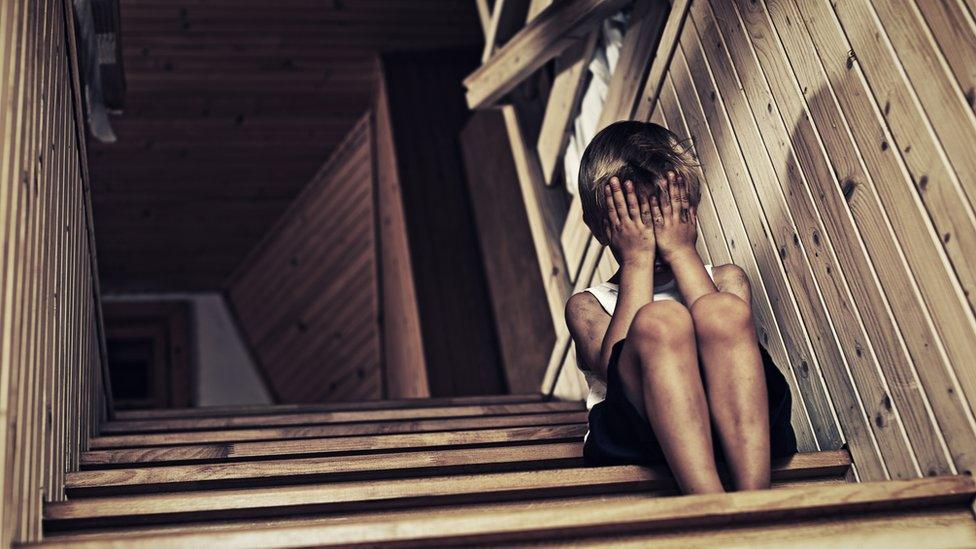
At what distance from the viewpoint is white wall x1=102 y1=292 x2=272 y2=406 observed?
6.96 meters

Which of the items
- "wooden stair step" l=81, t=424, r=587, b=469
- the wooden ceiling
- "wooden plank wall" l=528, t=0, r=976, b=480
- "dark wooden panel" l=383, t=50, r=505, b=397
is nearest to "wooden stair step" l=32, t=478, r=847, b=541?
"wooden plank wall" l=528, t=0, r=976, b=480

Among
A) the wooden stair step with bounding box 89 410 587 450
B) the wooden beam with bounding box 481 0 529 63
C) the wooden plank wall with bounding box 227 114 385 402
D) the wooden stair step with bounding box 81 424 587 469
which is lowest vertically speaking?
the wooden stair step with bounding box 81 424 587 469

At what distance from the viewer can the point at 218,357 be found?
23.0 feet

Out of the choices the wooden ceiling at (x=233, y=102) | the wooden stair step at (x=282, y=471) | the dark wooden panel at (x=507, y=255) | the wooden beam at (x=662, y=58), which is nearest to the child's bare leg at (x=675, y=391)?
the wooden stair step at (x=282, y=471)

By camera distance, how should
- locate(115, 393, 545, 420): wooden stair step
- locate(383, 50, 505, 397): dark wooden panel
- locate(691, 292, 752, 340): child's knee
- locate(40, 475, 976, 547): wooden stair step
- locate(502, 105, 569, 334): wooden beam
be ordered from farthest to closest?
locate(383, 50, 505, 397): dark wooden panel
locate(502, 105, 569, 334): wooden beam
locate(115, 393, 545, 420): wooden stair step
locate(691, 292, 752, 340): child's knee
locate(40, 475, 976, 547): wooden stair step

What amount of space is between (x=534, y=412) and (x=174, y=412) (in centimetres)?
88

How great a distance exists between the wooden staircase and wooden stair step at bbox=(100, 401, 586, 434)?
4 centimetres

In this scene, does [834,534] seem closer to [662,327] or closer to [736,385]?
[736,385]

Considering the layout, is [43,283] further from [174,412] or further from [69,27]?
[174,412]

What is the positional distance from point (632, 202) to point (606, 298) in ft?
0.70

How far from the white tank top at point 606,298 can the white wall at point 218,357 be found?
543cm

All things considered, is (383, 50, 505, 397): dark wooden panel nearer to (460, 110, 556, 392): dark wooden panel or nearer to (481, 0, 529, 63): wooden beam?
(460, 110, 556, 392): dark wooden panel

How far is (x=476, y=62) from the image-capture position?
4691 millimetres

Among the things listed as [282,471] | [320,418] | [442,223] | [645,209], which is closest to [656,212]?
[645,209]
